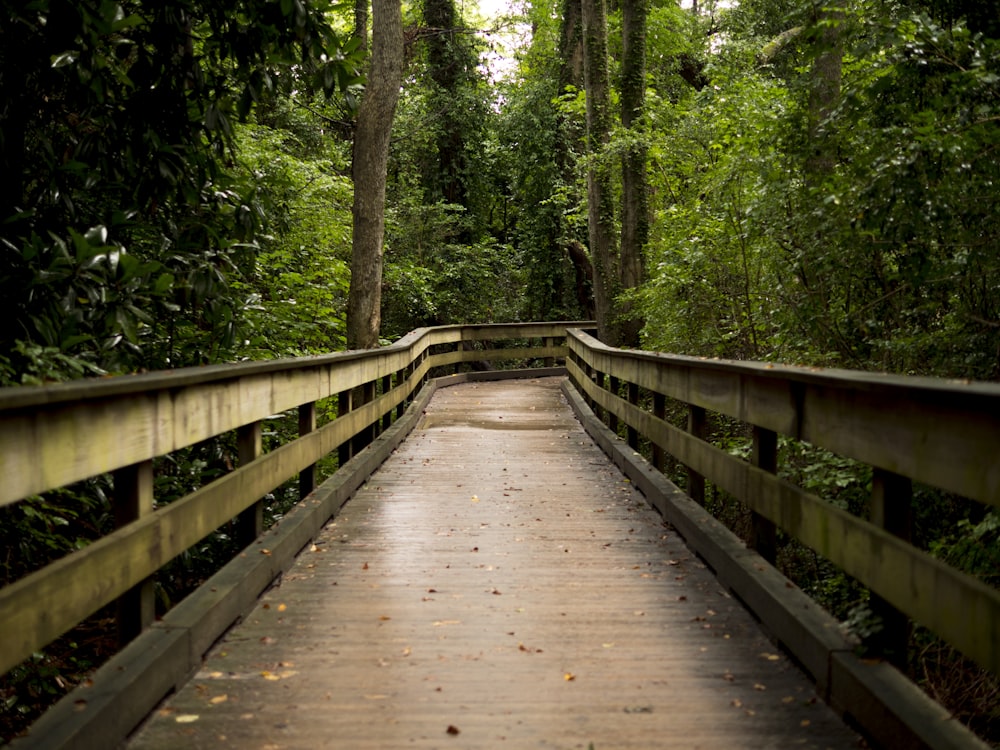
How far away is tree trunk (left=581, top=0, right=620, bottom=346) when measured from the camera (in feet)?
56.7

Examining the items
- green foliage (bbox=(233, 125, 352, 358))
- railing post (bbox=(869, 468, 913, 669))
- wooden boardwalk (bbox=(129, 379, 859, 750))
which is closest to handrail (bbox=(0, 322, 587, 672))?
wooden boardwalk (bbox=(129, 379, 859, 750))

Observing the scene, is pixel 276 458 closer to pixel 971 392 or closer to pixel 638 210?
pixel 971 392

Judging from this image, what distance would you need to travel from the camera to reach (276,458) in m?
5.27

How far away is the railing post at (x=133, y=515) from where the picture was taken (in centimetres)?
336

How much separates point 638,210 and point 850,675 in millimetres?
14262

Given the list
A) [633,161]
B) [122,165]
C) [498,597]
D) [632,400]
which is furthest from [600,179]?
[498,597]

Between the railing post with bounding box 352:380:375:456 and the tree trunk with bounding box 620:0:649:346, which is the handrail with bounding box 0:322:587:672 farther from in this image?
the tree trunk with bounding box 620:0:649:346

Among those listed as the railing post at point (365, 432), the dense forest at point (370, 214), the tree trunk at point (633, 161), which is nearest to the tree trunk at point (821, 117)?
the dense forest at point (370, 214)

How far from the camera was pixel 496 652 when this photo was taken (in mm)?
4000

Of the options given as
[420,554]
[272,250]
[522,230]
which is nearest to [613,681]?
[420,554]

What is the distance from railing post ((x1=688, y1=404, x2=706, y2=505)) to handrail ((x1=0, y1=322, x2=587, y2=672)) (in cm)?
244

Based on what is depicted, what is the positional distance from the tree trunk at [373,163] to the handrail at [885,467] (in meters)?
8.76

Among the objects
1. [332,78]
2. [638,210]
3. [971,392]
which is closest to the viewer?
[971,392]

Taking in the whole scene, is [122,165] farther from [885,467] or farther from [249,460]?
[885,467]
